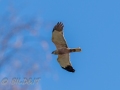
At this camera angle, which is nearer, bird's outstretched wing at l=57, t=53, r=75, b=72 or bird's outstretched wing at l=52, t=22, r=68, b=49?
bird's outstretched wing at l=52, t=22, r=68, b=49

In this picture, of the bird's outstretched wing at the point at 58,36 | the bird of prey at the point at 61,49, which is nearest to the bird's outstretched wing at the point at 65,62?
the bird of prey at the point at 61,49

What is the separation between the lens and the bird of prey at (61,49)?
111 ft

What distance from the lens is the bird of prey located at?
111 feet

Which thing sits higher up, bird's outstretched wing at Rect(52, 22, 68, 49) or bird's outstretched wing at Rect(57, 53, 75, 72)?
bird's outstretched wing at Rect(52, 22, 68, 49)

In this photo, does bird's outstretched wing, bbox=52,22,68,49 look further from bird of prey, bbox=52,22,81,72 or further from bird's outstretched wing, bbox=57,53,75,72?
bird's outstretched wing, bbox=57,53,75,72

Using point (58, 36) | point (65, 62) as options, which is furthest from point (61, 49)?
point (65, 62)

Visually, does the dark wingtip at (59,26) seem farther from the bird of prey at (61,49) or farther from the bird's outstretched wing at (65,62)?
the bird's outstretched wing at (65,62)

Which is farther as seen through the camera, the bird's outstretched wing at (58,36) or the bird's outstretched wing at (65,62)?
the bird's outstretched wing at (65,62)

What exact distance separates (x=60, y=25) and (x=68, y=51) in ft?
6.14

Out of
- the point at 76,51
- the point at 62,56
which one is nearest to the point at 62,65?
the point at 62,56

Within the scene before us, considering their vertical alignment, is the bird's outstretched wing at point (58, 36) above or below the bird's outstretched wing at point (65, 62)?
above

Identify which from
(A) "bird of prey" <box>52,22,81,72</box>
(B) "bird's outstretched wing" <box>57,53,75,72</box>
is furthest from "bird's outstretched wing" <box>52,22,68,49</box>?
(B) "bird's outstretched wing" <box>57,53,75,72</box>

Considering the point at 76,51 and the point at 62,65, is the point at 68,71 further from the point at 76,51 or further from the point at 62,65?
the point at 76,51

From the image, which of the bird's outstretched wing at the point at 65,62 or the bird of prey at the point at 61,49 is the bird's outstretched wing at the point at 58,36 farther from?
the bird's outstretched wing at the point at 65,62
